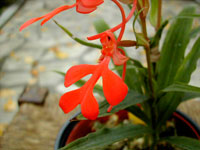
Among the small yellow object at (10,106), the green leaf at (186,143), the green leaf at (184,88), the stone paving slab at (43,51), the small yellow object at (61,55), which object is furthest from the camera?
the small yellow object at (61,55)

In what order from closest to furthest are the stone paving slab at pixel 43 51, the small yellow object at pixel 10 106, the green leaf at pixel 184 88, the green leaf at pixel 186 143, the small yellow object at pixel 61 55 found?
the green leaf at pixel 184 88
the green leaf at pixel 186 143
the small yellow object at pixel 10 106
the stone paving slab at pixel 43 51
the small yellow object at pixel 61 55

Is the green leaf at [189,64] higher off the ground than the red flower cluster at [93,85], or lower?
lower

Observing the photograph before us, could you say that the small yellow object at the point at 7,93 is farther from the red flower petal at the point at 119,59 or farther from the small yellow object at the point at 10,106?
the red flower petal at the point at 119,59

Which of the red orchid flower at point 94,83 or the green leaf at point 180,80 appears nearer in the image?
the red orchid flower at point 94,83

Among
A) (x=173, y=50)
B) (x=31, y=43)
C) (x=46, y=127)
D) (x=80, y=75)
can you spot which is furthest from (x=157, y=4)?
(x=31, y=43)

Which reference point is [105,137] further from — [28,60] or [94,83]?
[28,60]

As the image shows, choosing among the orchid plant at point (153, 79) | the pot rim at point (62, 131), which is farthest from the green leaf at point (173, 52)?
the pot rim at point (62, 131)

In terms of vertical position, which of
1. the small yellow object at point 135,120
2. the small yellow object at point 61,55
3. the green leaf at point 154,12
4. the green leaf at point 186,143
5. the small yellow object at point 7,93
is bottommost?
the small yellow object at point 7,93
